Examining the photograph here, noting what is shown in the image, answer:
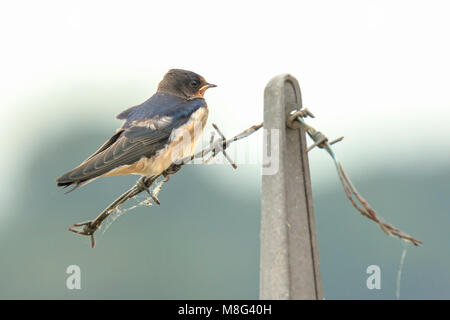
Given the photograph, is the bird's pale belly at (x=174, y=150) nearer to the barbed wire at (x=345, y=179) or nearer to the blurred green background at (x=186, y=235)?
the barbed wire at (x=345, y=179)

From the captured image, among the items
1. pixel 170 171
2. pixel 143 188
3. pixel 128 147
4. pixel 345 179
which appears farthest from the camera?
pixel 128 147

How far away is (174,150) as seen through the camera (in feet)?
16.4

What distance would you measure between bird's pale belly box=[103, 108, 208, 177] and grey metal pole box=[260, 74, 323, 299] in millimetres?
1690

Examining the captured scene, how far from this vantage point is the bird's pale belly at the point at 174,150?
4.83m

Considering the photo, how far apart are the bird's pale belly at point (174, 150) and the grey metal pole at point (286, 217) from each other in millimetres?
1690

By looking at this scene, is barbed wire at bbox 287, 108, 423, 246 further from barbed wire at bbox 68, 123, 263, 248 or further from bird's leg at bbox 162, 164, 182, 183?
bird's leg at bbox 162, 164, 182, 183

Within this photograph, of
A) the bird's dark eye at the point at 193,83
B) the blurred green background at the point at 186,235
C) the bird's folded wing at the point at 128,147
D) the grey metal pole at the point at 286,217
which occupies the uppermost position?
the blurred green background at the point at 186,235

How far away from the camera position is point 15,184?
75625 millimetres

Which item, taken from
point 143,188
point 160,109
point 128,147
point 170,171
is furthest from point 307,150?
point 160,109

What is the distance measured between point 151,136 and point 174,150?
16 cm

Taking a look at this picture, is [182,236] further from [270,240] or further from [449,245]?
[270,240]

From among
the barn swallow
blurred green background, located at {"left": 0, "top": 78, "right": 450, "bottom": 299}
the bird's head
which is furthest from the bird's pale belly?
blurred green background, located at {"left": 0, "top": 78, "right": 450, "bottom": 299}

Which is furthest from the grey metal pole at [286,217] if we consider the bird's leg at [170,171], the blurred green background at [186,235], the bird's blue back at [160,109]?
the blurred green background at [186,235]

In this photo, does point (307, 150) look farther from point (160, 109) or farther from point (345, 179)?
point (160, 109)
